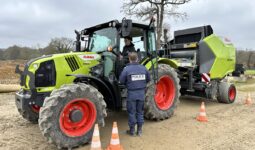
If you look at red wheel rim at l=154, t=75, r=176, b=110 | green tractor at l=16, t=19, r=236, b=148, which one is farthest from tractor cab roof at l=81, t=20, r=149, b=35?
red wheel rim at l=154, t=75, r=176, b=110

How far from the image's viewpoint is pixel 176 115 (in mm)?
6762

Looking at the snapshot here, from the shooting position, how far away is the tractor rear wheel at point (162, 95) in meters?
5.75

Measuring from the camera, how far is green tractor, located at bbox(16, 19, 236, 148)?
13.3 feet

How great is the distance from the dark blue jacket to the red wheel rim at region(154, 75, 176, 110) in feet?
4.93

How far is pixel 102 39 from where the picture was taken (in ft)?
18.6

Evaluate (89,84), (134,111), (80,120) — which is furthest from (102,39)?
(80,120)

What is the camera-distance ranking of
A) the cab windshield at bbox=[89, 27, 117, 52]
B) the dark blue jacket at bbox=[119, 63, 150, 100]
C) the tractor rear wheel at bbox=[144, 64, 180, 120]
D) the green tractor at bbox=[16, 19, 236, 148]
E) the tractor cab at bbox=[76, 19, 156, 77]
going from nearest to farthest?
the green tractor at bbox=[16, 19, 236, 148]
the dark blue jacket at bbox=[119, 63, 150, 100]
the tractor cab at bbox=[76, 19, 156, 77]
the cab windshield at bbox=[89, 27, 117, 52]
the tractor rear wheel at bbox=[144, 64, 180, 120]

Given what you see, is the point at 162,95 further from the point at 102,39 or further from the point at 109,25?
the point at 109,25

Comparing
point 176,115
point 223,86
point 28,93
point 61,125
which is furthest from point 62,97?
point 223,86

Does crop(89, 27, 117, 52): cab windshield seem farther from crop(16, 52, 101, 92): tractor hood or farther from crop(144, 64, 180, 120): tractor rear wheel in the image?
crop(144, 64, 180, 120): tractor rear wheel

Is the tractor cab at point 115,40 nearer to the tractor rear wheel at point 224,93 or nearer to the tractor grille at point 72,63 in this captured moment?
the tractor grille at point 72,63

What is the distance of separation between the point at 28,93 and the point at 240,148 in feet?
13.3

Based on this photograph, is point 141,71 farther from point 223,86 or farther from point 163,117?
point 223,86

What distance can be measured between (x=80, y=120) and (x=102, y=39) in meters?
2.17
